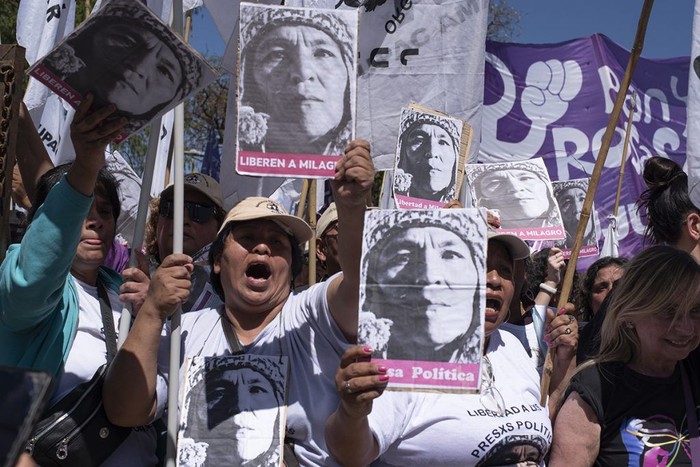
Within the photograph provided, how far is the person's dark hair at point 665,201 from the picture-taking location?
3.85 meters

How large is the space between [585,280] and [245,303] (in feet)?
9.05

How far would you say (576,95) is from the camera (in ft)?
35.0

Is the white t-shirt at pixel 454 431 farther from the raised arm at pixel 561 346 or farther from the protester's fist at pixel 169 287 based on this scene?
the protester's fist at pixel 169 287

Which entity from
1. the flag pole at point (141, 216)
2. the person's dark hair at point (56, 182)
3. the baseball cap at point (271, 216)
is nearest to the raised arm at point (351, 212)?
the baseball cap at point (271, 216)

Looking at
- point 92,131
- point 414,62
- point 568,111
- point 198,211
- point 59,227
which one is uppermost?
point 568,111

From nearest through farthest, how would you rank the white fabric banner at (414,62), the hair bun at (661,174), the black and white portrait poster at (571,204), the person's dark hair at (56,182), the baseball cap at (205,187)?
the person's dark hair at (56,182) → the hair bun at (661,174) → the baseball cap at (205,187) → the white fabric banner at (414,62) → the black and white portrait poster at (571,204)

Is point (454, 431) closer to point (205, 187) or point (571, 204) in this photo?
point (205, 187)

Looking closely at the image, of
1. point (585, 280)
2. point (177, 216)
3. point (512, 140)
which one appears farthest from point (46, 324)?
point (512, 140)

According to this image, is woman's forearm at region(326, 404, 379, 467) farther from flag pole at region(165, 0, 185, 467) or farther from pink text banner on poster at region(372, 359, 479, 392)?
flag pole at region(165, 0, 185, 467)

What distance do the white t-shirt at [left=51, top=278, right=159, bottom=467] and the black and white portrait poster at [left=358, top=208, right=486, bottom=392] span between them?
82cm

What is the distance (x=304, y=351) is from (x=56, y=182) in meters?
0.91

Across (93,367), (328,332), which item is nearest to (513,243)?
(328,332)

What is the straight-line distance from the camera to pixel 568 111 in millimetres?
10680

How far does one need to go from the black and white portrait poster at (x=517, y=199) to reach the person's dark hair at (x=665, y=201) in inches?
40.4
